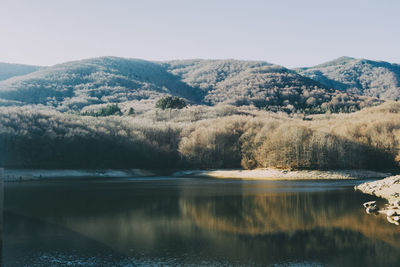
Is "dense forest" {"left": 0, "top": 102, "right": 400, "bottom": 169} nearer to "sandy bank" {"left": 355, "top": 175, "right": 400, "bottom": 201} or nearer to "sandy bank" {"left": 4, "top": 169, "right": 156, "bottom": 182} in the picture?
"sandy bank" {"left": 4, "top": 169, "right": 156, "bottom": 182}

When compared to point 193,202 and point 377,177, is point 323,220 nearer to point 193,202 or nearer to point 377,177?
point 193,202

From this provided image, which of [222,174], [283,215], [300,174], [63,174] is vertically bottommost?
[222,174]

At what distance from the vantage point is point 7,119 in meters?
88.9

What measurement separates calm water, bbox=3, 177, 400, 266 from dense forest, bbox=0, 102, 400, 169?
42.6 m

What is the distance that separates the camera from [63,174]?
85.2 metres

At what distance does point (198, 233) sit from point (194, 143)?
77631mm

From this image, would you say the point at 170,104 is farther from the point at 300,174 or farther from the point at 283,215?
the point at 283,215

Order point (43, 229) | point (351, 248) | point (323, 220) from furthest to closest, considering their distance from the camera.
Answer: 1. point (323, 220)
2. point (43, 229)
3. point (351, 248)

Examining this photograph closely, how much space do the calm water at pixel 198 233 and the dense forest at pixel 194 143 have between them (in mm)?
42587

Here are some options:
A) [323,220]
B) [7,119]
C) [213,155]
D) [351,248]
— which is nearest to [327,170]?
[213,155]

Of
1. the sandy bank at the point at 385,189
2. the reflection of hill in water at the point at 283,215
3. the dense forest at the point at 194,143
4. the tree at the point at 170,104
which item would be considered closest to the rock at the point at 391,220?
the reflection of hill in water at the point at 283,215

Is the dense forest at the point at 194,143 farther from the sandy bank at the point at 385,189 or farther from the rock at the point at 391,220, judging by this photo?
the rock at the point at 391,220

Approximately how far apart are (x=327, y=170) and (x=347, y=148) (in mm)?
Result: 7221

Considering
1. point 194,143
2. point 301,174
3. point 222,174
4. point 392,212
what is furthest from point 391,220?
point 194,143
